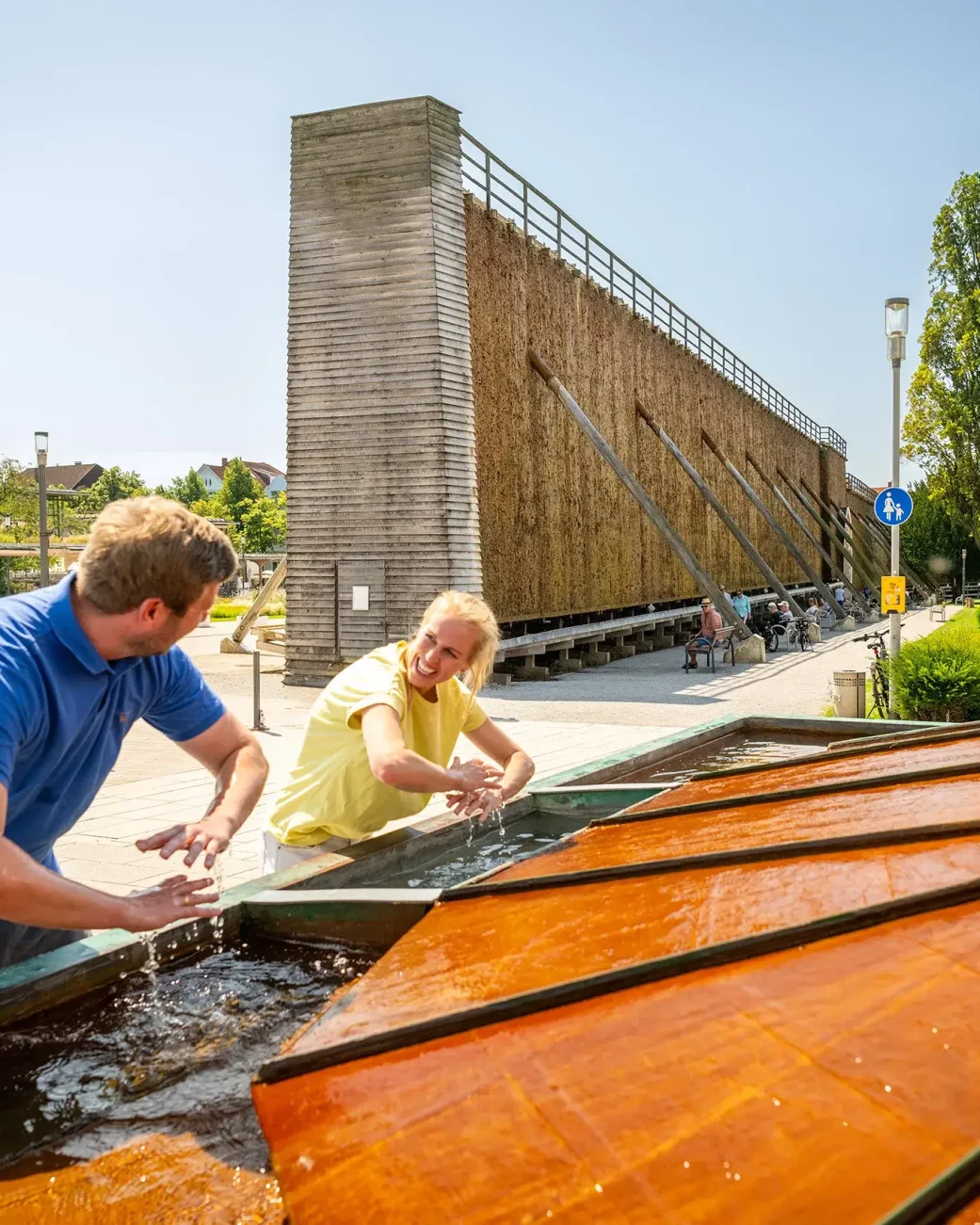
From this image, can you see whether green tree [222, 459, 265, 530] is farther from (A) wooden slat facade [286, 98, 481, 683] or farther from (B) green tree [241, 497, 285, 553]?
(A) wooden slat facade [286, 98, 481, 683]

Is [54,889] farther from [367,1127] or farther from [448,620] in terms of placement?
[448,620]

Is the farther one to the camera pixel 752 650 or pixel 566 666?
pixel 752 650

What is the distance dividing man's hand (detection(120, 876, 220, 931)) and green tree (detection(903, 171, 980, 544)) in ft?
117

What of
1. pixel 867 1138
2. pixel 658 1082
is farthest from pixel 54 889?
pixel 867 1138

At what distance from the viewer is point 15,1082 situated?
2268 mm

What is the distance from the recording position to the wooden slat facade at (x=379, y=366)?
16406 millimetres

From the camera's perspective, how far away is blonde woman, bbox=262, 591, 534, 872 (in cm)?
350

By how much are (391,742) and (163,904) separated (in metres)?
1.13

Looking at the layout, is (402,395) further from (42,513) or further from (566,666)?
(42,513)

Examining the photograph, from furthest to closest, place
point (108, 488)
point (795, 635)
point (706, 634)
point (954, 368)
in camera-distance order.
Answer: point (108, 488) < point (954, 368) < point (795, 635) < point (706, 634)

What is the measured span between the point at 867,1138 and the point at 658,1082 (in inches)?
13.0

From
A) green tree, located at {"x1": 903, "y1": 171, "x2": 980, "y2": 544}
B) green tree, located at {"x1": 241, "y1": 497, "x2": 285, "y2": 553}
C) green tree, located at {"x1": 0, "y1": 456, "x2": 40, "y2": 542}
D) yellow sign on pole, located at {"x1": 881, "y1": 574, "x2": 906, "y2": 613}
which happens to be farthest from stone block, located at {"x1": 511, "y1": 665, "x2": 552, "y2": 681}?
green tree, located at {"x1": 241, "y1": 497, "x2": 285, "y2": 553}

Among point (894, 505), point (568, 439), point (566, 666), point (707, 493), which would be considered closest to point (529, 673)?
point (566, 666)

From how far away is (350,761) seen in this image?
3691 millimetres
